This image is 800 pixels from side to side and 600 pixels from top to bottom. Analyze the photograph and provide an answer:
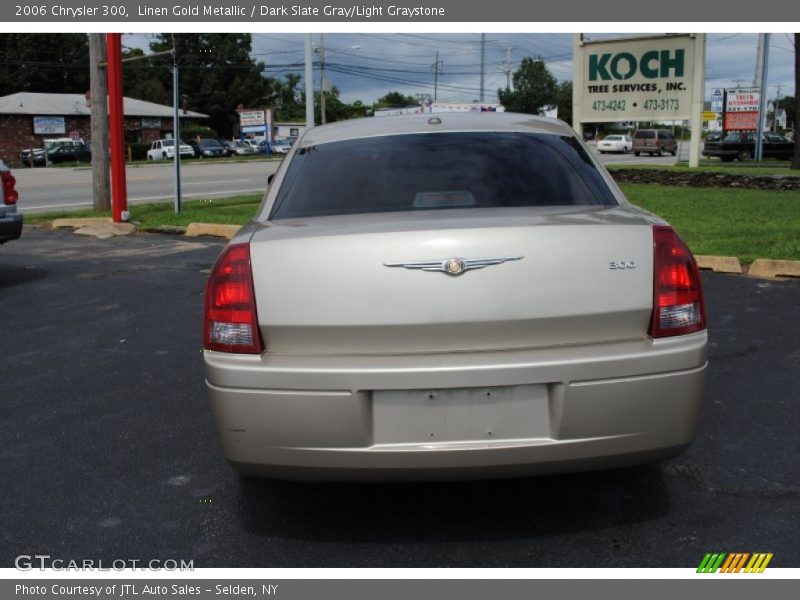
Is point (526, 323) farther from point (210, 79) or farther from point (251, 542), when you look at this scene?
point (210, 79)

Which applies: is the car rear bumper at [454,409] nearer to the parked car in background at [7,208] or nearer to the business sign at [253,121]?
the parked car in background at [7,208]

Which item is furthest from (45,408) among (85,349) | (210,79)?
(210,79)

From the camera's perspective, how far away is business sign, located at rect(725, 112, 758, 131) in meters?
40.3

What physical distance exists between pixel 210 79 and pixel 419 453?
85.6 meters

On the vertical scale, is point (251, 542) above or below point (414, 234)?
below

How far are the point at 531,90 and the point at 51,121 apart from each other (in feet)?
205

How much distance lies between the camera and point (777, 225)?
11.2 meters

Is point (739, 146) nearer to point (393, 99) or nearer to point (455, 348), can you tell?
point (455, 348)

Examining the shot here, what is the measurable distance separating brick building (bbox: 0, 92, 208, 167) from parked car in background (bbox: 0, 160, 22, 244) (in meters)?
46.8

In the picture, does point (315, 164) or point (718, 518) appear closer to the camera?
point (718, 518)

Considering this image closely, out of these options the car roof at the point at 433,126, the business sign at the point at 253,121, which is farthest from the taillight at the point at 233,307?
the business sign at the point at 253,121

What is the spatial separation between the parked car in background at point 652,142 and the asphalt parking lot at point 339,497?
47.4m

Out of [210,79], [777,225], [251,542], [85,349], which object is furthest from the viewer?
[210,79]
